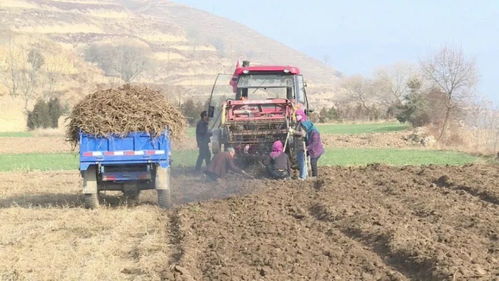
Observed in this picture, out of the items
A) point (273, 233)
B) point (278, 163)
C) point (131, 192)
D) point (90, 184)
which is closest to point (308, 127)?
point (278, 163)

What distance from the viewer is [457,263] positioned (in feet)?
22.0

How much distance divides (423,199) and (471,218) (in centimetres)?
199

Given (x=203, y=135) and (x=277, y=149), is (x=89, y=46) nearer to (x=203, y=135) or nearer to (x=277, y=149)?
(x=203, y=135)

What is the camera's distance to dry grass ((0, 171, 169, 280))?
7.60 meters

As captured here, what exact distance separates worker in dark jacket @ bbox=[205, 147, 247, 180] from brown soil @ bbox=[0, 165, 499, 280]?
25 centimetres

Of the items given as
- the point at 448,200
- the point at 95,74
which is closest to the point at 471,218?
the point at 448,200

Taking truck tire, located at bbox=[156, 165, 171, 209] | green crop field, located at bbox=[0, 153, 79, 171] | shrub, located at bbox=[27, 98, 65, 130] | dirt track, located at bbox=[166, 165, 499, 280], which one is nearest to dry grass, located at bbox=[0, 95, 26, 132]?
A: shrub, located at bbox=[27, 98, 65, 130]

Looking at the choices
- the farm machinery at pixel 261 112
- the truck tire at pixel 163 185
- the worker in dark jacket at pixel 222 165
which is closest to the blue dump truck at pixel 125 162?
the truck tire at pixel 163 185

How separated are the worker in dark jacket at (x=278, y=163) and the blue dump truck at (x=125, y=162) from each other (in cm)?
299

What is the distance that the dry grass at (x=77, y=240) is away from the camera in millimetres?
7602

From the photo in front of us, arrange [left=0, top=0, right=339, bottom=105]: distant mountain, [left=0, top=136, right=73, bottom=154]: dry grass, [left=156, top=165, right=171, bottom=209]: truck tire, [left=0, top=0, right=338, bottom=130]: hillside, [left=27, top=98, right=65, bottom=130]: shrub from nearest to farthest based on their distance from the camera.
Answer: [left=156, top=165, right=171, bottom=209]: truck tire → [left=0, top=136, right=73, bottom=154]: dry grass → [left=27, top=98, right=65, bottom=130]: shrub → [left=0, top=0, right=338, bottom=130]: hillside → [left=0, top=0, right=339, bottom=105]: distant mountain

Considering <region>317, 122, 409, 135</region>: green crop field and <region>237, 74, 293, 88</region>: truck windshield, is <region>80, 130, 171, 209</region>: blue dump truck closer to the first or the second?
<region>237, 74, 293, 88</region>: truck windshield

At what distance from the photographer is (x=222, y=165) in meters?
15.3

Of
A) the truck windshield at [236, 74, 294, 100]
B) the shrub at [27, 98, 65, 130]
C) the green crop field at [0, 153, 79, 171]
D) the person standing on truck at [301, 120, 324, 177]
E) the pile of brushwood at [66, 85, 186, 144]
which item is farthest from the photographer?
the shrub at [27, 98, 65, 130]
